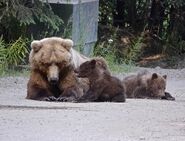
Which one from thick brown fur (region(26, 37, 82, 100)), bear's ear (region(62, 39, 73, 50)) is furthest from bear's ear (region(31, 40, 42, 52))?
bear's ear (region(62, 39, 73, 50))

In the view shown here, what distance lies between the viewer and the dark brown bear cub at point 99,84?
38.7ft

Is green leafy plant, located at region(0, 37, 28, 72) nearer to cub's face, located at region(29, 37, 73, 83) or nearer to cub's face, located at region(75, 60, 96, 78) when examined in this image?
cub's face, located at region(29, 37, 73, 83)

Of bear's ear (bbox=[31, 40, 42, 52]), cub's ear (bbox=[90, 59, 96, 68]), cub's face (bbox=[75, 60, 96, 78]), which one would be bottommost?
cub's face (bbox=[75, 60, 96, 78])

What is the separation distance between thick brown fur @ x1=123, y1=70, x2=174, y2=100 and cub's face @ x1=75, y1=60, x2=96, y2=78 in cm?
171

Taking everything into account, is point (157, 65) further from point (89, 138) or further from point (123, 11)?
point (89, 138)

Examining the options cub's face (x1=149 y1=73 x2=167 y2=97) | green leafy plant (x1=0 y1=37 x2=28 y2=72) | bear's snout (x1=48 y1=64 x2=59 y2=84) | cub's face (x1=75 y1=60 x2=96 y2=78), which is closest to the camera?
bear's snout (x1=48 y1=64 x2=59 y2=84)

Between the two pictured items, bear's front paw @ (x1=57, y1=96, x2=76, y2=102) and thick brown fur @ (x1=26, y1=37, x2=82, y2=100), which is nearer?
bear's front paw @ (x1=57, y1=96, x2=76, y2=102)

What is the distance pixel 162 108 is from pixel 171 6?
48.7 feet

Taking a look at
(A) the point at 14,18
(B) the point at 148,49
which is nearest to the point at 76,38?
(A) the point at 14,18

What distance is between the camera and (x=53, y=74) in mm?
11680

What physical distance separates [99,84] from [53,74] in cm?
69

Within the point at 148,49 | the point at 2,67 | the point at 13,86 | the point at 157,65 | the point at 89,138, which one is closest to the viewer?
the point at 89,138

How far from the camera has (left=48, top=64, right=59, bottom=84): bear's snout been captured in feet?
38.3

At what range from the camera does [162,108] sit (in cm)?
1129
